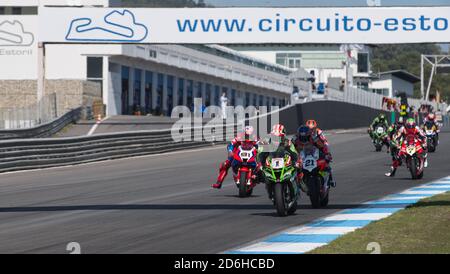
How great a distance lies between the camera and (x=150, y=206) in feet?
53.3

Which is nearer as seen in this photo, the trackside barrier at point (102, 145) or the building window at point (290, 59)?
the trackside barrier at point (102, 145)

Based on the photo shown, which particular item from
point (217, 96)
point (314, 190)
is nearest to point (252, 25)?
point (314, 190)

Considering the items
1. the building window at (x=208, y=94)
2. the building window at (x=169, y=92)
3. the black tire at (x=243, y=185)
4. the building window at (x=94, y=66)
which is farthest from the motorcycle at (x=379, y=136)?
the building window at (x=208, y=94)

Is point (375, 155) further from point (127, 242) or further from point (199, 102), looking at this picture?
point (199, 102)

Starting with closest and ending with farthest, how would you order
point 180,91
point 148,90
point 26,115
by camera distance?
point 26,115
point 148,90
point 180,91

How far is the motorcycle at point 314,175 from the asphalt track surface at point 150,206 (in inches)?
13.6

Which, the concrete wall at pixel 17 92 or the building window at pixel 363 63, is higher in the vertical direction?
the building window at pixel 363 63

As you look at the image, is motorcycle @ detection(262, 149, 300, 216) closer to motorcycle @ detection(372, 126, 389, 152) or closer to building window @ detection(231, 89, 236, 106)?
motorcycle @ detection(372, 126, 389, 152)

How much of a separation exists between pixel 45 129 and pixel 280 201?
23.0m

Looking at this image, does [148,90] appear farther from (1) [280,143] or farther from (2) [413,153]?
(1) [280,143]

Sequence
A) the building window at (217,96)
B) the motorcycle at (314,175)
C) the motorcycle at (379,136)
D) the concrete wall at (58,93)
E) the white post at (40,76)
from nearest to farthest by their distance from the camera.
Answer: the motorcycle at (314,175)
the white post at (40,76)
the motorcycle at (379,136)
the concrete wall at (58,93)
the building window at (217,96)

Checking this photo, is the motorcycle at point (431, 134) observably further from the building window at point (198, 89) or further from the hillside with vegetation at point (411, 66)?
the hillside with vegetation at point (411, 66)

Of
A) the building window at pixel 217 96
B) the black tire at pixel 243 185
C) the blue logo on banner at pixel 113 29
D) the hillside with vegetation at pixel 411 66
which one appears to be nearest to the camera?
the black tire at pixel 243 185

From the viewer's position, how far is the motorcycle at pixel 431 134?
3209 centimetres
